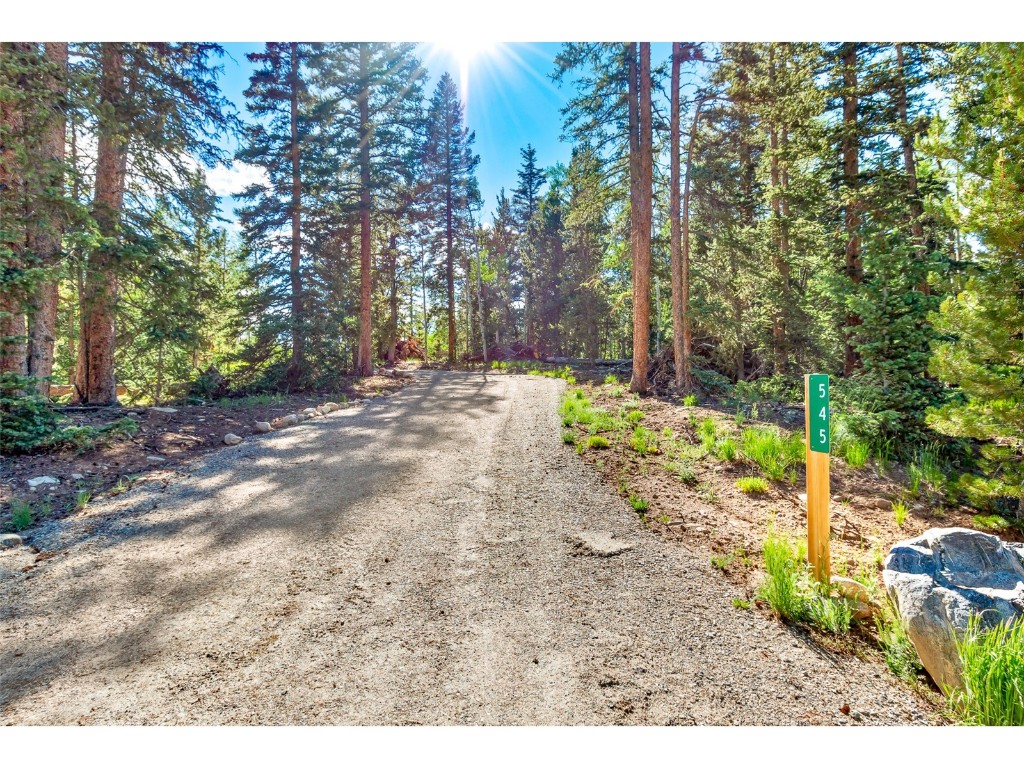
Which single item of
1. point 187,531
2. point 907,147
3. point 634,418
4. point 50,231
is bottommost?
point 187,531

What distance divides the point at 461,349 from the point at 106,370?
76.3 ft

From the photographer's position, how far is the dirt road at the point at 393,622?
1.53m

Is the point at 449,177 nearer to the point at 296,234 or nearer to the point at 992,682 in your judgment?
the point at 296,234

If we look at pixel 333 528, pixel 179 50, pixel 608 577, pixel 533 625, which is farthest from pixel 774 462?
pixel 179 50

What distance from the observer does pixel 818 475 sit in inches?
90.0

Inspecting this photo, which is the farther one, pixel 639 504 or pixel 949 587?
pixel 639 504

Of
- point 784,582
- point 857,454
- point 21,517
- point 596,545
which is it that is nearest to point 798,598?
point 784,582

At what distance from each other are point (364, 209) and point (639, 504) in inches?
494

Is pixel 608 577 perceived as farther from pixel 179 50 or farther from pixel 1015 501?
pixel 179 50

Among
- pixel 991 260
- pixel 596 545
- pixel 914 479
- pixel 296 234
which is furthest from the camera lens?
pixel 296 234

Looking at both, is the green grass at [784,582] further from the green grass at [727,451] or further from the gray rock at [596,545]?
the green grass at [727,451]

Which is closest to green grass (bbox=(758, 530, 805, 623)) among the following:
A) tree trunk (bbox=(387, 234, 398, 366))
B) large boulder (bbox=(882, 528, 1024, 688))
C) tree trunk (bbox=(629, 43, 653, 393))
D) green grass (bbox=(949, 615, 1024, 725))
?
large boulder (bbox=(882, 528, 1024, 688))

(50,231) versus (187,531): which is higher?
(50,231)

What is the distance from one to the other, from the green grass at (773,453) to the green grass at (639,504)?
156 cm
